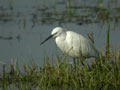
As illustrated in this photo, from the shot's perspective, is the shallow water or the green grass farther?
the shallow water

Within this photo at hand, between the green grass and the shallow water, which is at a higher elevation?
the shallow water

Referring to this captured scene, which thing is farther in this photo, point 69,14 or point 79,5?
point 79,5

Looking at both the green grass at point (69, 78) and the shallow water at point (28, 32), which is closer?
the green grass at point (69, 78)

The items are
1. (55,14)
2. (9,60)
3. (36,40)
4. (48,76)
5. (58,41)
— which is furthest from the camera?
(55,14)

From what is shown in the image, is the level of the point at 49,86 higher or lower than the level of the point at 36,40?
lower

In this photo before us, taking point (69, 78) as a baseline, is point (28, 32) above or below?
above

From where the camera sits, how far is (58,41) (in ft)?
20.2

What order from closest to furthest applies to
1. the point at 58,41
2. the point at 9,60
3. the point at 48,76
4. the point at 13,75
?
the point at 48,76, the point at 13,75, the point at 58,41, the point at 9,60

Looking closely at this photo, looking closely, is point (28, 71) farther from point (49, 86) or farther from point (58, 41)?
point (58, 41)

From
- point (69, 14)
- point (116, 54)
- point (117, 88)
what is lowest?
point (117, 88)

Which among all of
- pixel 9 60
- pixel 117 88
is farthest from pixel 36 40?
pixel 117 88

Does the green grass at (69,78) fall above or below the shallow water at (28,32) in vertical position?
below

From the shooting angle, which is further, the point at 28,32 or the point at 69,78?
the point at 28,32

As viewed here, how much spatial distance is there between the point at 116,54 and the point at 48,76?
0.92m
